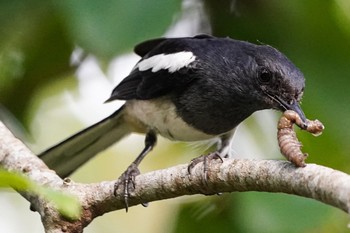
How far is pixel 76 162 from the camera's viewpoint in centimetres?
396

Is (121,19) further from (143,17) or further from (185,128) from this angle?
(185,128)

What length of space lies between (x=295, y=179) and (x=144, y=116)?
81.1 inches

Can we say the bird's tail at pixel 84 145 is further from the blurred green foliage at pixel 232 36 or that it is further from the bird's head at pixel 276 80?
the bird's head at pixel 276 80

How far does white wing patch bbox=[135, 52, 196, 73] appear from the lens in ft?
12.1

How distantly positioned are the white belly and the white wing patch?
0.18 metres

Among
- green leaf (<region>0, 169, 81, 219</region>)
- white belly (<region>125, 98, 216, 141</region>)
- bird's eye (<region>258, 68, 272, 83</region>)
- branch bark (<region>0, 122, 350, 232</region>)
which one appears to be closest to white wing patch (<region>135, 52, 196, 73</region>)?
white belly (<region>125, 98, 216, 141</region>)

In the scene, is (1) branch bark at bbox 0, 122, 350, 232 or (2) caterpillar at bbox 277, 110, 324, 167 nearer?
(1) branch bark at bbox 0, 122, 350, 232

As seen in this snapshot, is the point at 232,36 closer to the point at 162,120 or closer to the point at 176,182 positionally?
the point at 162,120

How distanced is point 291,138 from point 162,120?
5.57 ft

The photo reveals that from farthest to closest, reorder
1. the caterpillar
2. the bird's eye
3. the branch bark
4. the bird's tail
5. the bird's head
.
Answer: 1. the bird's tail
2. the bird's eye
3. the bird's head
4. the caterpillar
5. the branch bark

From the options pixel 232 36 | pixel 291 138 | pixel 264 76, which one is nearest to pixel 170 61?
pixel 232 36

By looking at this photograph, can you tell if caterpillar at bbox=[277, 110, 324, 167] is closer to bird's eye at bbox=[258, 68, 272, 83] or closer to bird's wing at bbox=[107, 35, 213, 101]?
bird's eye at bbox=[258, 68, 272, 83]

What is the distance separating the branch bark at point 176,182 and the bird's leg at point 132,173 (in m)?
0.03

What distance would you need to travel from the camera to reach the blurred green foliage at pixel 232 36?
10.2 feet
